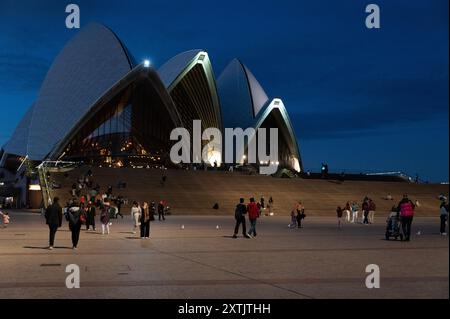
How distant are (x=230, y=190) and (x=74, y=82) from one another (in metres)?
26.4

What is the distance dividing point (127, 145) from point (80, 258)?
52.4m

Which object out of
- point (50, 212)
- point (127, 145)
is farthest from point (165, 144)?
point (50, 212)

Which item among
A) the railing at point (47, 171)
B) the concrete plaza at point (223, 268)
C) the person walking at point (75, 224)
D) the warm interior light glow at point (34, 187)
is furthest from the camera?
the warm interior light glow at point (34, 187)

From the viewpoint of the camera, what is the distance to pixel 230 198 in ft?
132

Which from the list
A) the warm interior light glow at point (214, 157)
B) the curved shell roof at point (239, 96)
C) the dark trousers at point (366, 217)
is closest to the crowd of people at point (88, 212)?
the dark trousers at point (366, 217)

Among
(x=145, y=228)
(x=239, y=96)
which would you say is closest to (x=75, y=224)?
(x=145, y=228)

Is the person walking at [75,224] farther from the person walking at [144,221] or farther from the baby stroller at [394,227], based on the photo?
the baby stroller at [394,227]

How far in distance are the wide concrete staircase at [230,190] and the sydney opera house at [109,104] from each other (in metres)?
17.7

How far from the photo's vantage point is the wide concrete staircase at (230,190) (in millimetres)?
37781

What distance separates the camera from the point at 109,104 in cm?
6106

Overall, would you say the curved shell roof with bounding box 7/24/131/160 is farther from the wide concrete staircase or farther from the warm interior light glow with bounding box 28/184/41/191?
the wide concrete staircase

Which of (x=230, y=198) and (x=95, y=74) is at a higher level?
(x=95, y=74)

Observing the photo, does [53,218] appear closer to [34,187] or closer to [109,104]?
[34,187]

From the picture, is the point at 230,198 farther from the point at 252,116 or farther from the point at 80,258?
the point at 252,116
